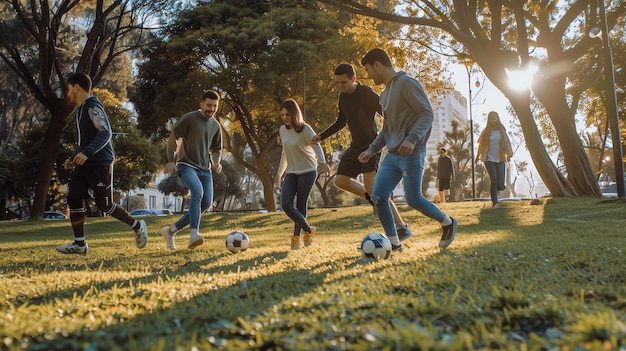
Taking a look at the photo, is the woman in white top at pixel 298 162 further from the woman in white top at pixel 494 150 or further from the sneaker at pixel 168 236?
the woman in white top at pixel 494 150

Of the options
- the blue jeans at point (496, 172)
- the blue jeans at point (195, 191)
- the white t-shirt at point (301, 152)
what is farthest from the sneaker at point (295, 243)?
the blue jeans at point (496, 172)

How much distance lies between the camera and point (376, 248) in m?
5.10

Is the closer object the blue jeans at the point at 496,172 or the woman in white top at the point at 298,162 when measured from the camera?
the woman in white top at the point at 298,162

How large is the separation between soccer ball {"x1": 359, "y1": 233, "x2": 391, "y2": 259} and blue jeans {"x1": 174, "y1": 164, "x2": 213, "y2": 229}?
270 cm

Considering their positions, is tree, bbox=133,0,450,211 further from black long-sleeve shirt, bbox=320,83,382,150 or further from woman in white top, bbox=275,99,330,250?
black long-sleeve shirt, bbox=320,83,382,150

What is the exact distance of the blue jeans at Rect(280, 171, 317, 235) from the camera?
721 cm

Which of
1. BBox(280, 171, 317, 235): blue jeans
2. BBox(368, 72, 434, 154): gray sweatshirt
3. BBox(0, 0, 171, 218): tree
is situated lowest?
BBox(280, 171, 317, 235): blue jeans

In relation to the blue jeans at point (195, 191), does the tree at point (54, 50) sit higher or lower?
higher

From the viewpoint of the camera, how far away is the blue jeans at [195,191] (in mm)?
7141

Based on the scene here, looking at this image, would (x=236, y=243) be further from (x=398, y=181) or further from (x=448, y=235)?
(x=448, y=235)

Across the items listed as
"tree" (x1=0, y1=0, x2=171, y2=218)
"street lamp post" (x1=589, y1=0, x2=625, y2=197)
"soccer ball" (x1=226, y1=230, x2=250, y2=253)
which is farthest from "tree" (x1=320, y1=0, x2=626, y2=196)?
"soccer ball" (x1=226, y1=230, x2=250, y2=253)

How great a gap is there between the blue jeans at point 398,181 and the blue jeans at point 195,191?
2564 millimetres

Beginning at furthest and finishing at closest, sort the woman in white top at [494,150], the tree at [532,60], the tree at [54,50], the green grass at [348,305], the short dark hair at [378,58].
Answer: the tree at [54,50] < the tree at [532,60] < the woman in white top at [494,150] < the short dark hair at [378,58] < the green grass at [348,305]

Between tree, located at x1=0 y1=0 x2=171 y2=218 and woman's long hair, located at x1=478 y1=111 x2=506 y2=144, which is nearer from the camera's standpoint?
woman's long hair, located at x1=478 y1=111 x2=506 y2=144
